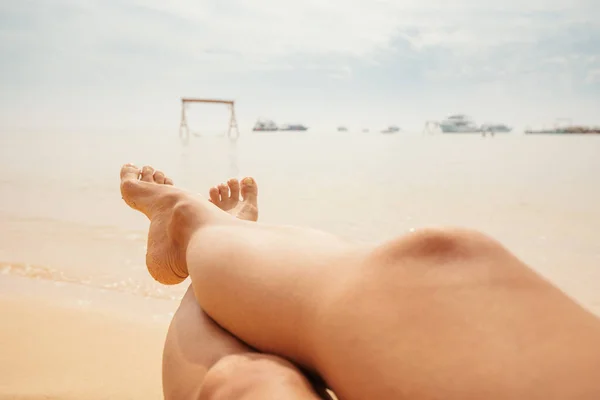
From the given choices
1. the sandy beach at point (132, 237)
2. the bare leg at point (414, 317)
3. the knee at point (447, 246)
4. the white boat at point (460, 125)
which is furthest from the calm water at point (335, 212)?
the white boat at point (460, 125)

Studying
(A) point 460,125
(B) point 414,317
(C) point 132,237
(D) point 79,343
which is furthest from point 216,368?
(A) point 460,125

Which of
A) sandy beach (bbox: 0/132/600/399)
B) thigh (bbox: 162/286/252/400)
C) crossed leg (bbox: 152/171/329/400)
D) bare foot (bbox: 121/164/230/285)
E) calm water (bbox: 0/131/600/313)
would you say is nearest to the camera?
crossed leg (bbox: 152/171/329/400)

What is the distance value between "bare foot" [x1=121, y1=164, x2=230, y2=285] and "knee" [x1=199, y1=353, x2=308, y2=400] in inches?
16.7

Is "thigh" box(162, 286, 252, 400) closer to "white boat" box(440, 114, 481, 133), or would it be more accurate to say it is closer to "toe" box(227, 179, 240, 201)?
"toe" box(227, 179, 240, 201)

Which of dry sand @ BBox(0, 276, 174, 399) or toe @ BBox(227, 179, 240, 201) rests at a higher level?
toe @ BBox(227, 179, 240, 201)

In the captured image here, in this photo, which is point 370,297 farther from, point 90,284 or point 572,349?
point 90,284

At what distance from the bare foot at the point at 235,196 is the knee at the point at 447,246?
0.98 metres

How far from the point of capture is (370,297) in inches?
22.8

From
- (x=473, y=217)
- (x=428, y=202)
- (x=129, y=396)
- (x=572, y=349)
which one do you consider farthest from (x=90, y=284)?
(x=428, y=202)

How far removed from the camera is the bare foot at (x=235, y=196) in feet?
5.06

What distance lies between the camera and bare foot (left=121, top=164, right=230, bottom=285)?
1064 mm

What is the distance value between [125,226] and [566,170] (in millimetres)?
7615

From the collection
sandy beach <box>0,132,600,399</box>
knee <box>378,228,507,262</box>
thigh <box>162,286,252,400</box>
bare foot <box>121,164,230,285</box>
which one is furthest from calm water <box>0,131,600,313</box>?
knee <box>378,228,507,262</box>

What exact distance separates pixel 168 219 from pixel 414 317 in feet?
2.75
